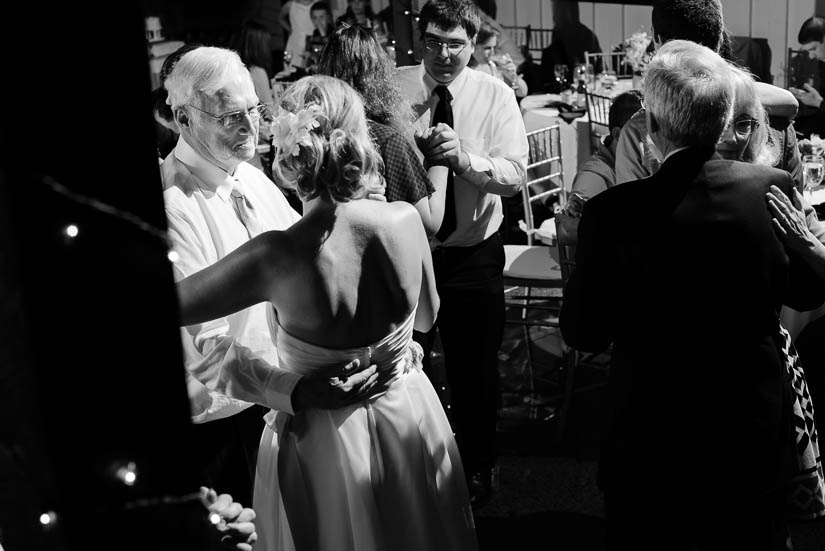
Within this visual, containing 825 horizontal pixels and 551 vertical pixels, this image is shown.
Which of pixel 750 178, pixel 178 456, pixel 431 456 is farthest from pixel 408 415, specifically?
pixel 178 456

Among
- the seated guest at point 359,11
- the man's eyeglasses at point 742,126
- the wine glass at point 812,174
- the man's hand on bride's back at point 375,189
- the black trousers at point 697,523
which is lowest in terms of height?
the black trousers at point 697,523

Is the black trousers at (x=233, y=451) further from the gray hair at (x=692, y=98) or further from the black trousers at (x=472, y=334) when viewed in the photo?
the gray hair at (x=692, y=98)

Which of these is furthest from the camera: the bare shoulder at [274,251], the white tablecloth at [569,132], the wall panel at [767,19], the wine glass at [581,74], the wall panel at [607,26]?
the wall panel at [607,26]

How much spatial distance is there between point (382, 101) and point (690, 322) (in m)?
1.08

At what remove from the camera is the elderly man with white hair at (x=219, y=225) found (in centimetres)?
171

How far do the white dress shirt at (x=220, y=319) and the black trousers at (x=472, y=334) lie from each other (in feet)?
2.57

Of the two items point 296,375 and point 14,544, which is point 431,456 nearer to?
point 296,375

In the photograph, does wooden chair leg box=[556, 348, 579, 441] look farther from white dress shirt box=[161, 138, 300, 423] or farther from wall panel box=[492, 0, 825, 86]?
wall panel box=[492, 0, 825, 86]

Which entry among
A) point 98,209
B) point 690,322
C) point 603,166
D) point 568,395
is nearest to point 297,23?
point 568,395

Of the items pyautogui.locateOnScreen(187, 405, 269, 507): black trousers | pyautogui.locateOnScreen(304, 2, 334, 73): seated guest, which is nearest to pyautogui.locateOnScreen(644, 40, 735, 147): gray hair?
pyautogui.locateOnScreen(187, 405, 269, 507): black trousers

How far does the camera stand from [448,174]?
2.68 meters

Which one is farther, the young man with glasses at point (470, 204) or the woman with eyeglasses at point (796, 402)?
the young man with glasses at point (470, 204)

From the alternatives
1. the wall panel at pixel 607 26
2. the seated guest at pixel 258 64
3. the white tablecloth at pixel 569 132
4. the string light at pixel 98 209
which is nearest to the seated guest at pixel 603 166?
the string light at pixel 98 209

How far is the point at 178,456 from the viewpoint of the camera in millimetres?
676
